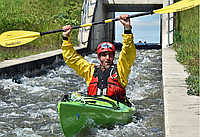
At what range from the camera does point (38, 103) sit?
636 cm

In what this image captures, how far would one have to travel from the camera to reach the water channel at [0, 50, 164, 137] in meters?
4.51

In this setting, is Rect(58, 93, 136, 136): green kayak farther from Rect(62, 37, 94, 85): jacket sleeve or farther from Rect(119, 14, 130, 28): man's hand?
Rect(119, 14, 130, 28): man's hand

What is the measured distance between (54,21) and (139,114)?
14.2 meters

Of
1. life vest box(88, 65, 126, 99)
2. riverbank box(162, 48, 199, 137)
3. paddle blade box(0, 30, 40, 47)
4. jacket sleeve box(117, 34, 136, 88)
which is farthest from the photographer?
paddle blade box(0, 30, 40, 47)

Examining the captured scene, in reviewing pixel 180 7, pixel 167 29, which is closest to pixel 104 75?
pixel 180 7

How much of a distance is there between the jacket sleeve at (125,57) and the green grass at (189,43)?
1.19 metres

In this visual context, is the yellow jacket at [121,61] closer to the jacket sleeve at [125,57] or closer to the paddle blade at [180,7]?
the jacket sleeve at [125,57]

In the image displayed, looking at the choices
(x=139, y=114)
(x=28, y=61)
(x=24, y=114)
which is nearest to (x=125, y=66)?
(x=139, y=114)

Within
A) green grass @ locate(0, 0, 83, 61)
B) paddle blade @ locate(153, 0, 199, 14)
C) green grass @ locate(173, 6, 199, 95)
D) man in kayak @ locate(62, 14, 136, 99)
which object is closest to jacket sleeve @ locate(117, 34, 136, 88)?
man in kayak @ locate(62, 14, 136, 99)

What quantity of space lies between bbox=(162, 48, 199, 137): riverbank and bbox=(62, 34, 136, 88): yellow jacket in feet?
2.55

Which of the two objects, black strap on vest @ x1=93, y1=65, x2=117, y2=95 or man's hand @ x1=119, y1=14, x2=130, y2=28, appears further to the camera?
black strap on vest @ x1=93, y1=65, x2=117, y2=95

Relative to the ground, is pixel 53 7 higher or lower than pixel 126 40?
higher

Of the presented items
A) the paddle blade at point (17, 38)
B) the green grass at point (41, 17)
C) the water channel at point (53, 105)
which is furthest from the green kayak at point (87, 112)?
the green grass at point (41, 17)

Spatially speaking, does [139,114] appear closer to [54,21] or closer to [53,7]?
[54,21]
